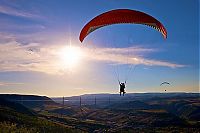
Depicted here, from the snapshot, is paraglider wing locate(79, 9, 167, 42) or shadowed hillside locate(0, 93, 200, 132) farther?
shadowed hillside locate(0, 93, 200, 132)

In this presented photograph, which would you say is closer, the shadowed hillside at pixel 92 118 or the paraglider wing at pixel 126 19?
the paraglider wing at pixel 126 19

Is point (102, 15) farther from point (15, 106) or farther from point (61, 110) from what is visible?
point (61, 110)

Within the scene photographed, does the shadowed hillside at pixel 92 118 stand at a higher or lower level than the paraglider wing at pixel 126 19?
lower

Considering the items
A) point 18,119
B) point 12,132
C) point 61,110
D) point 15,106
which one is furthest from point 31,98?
point 12,132

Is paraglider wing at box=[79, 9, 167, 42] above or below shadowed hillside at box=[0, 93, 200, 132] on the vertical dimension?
above

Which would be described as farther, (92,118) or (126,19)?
(92,118)

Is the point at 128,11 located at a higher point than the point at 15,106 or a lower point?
higher

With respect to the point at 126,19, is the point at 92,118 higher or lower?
lower

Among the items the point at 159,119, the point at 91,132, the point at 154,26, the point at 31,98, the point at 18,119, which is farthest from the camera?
the point at 31,98
